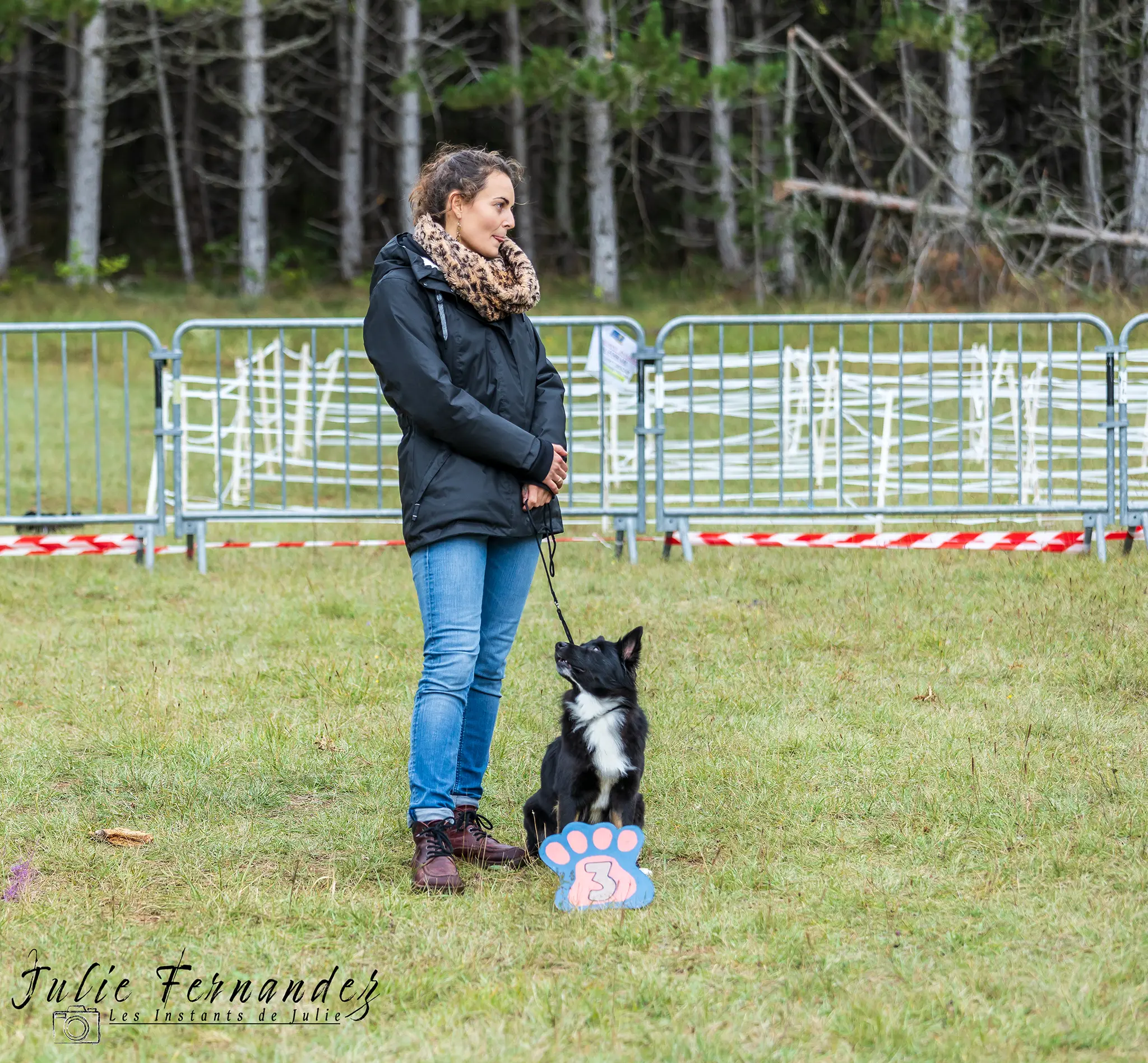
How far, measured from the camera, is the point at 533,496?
422 centimetres

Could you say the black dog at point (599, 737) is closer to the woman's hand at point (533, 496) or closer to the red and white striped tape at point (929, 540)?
the woman's hand at point (533, 496)

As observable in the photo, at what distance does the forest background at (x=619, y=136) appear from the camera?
21703 mm

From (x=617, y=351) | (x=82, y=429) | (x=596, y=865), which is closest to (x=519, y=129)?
(x=82, y=429)

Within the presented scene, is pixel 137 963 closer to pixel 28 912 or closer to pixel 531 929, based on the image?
pixel 28 912

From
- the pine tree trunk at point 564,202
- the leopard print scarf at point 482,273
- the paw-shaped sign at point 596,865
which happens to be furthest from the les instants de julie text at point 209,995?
the pine tree trunk at point 564,202

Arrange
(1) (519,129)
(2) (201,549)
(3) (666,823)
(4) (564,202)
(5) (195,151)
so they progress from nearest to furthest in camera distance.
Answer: (3) (666,823) → (2) (201,549) → (1) (519,129) → (4) (564,202) → (5) (195,151)

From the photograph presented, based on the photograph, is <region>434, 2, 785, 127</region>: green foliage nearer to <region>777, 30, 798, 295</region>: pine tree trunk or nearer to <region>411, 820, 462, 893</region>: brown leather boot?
<region>777, 30, 798, 295</region>: pine tree trunk

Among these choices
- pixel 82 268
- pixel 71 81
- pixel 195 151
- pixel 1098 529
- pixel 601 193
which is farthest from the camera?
pixel 195 151

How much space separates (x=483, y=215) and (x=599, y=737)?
1471 mm

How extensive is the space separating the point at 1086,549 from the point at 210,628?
5.00 meters

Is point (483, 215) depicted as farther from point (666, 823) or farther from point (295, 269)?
point (295, 269)

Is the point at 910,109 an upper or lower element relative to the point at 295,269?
upper

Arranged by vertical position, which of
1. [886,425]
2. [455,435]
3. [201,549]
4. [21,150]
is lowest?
[201,549]

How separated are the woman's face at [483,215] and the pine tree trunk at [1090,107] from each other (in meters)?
20.0
